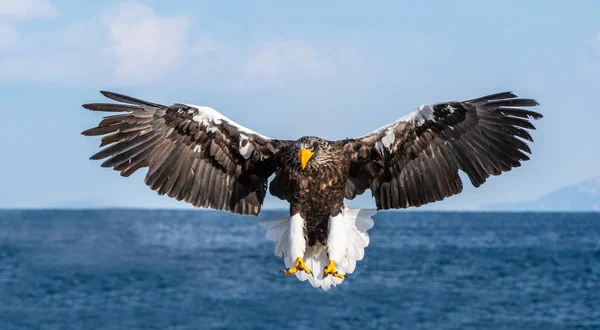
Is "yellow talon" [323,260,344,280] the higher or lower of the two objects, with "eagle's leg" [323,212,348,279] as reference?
lower

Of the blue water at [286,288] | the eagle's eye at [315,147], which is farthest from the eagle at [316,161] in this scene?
the blue water at [286,288]

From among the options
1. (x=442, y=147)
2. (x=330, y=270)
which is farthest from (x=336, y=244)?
(x=442, y=147)

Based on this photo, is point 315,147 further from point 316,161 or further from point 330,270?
point 330,270

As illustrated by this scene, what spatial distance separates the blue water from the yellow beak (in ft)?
78.8

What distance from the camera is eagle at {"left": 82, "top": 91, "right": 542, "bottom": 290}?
415 inches

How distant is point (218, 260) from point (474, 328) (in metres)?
24.6

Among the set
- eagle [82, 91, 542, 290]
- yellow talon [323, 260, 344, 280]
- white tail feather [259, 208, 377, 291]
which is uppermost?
eagle [82, 91, 542, 290]

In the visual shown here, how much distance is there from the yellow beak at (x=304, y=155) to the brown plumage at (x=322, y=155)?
0.76 ft

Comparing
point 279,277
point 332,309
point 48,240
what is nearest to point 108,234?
point 48,240

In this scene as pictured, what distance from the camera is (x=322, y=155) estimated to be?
33.9 ft

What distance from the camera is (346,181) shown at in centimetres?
1080

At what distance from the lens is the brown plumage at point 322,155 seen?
34.6 feet

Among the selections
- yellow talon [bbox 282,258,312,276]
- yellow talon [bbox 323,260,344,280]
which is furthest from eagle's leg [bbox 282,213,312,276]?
yellow talon [bbox 323,260,344,280]

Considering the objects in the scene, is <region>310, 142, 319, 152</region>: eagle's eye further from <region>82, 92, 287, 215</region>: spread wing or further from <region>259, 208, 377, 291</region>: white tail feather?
<region>259, 208, 377, 291</region>: white tail feather
